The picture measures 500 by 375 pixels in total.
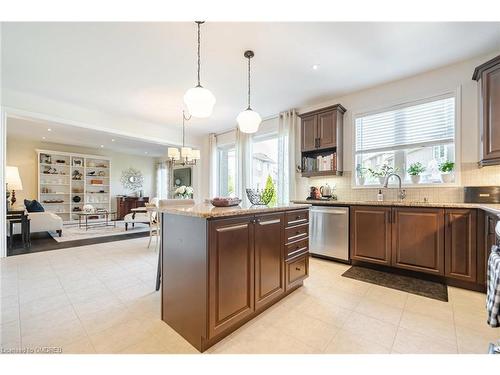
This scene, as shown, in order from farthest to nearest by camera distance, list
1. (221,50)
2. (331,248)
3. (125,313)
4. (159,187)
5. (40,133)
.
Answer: (159,187), (40,133), (331,248), (221,50), (125,313)

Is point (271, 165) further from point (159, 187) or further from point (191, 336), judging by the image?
point (159, 187)

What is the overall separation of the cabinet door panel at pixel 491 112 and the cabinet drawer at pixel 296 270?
2.32 m

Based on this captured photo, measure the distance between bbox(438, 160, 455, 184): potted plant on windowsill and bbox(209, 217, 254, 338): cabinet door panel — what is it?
2.84 meters

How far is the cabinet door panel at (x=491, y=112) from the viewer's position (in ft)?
7.72

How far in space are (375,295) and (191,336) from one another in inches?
73.8

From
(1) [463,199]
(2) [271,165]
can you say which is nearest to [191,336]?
(1) [463,199]

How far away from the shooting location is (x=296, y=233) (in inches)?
90.5

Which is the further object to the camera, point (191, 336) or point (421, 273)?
point (421, 273)

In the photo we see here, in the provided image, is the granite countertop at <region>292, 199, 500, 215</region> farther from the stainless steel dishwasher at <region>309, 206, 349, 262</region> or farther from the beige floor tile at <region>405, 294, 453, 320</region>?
the beige floor tile at <region>405, 294, 453, 320</region>

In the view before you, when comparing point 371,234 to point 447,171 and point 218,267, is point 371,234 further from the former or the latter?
point 218,267

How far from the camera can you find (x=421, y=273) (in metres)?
2.71

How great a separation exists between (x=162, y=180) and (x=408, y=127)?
907 cm

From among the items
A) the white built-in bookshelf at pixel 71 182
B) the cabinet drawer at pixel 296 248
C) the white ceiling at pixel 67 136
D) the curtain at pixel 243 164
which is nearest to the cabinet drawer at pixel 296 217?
the cabinet drawer at pixel 296 248

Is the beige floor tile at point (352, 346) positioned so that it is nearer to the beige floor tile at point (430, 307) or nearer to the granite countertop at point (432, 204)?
the beige floor tile at point (430, 307)
